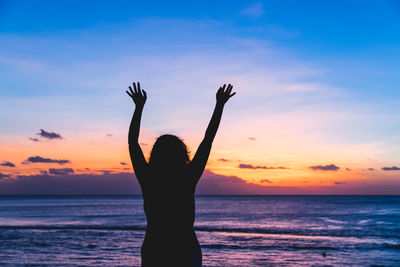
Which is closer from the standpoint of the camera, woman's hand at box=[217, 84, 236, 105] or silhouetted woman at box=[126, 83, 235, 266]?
silhouetted woman at box=[126, 83, 235, 266]

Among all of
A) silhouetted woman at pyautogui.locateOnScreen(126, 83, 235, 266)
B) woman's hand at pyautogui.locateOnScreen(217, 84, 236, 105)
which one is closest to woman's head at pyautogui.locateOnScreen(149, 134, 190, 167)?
silhouetted woman at pyautogui.locateOnScreen(126, 83, 235, 266)

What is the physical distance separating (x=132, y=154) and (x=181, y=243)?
624 millimetres

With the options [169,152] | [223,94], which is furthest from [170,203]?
[223,94]

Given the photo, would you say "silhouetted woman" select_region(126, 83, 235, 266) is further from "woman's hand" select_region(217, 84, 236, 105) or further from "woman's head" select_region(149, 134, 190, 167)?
"woman's hand" select_region(217, 84, 236, 105)

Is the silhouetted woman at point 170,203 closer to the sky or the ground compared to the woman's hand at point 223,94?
closer to the ground

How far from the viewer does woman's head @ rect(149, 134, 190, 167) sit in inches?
94.8

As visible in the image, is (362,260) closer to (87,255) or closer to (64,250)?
(87,255)

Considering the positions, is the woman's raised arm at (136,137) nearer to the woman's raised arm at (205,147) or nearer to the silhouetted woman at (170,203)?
the silhouetted woman at (170,203)

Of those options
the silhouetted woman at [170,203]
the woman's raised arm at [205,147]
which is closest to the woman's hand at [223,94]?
the woman's raised arm at [205,147]

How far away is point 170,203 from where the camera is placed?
92.0 inches

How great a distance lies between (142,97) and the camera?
267 centimetres

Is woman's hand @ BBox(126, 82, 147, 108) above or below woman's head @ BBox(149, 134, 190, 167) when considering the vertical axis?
above

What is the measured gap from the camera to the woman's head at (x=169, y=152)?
94.8 inches

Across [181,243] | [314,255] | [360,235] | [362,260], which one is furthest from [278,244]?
[181,243]
